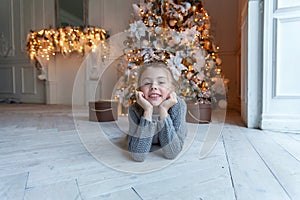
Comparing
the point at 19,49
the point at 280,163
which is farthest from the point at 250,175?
the point at 19,49

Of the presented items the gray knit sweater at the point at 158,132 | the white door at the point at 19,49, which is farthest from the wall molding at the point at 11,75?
the gray knit sweater at the point at 158,132

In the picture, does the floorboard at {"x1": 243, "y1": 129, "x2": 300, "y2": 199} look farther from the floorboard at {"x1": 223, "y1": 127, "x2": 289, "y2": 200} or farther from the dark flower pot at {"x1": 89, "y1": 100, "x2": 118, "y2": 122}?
the dark flower pot at {"x1": 89, "y1": 100, "x2": 118, "y2": 122}

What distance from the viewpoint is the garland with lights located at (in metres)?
3.29

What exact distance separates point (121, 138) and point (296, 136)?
3.55 feet

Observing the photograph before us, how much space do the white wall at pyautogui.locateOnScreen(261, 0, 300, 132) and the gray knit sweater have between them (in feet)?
2.95

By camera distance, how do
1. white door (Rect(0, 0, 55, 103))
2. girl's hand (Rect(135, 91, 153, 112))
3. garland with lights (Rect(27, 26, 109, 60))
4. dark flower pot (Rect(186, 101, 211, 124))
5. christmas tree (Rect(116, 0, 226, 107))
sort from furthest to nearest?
white door (Rect(0, 0, 55, 103)) → garland with lights (Rect(27, 26, 109, 60)) → christmas tree (Rect(116, 0, 226, 107)) → dark flower pot (Rect(186, 101, 211, 124)) → girl's hand (Rect(135, 91, 153, 112))

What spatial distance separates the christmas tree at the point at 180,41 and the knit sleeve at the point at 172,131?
1.02 metres

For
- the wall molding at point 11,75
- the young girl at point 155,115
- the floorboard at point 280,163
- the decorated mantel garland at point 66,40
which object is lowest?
A: the floorboard at point 280,163

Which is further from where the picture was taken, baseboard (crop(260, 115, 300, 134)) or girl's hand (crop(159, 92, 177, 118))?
baseboard (crop(260, 115, 300, 134))

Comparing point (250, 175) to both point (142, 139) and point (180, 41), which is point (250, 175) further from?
point (180, 41)

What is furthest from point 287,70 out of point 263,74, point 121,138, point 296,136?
point 121,138

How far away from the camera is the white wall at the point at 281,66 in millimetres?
1593

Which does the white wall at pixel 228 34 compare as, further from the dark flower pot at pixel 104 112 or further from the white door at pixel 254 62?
the dark flower pot at pixel 104 112

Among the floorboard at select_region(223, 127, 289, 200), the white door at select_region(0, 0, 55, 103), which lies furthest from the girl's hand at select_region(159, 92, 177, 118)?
the white door at select_region(0, 0, 55, 103)
